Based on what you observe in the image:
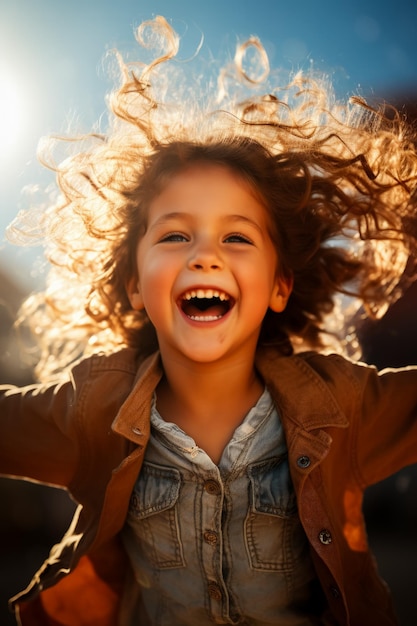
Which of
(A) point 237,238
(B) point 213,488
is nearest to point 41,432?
(B) point 213,488

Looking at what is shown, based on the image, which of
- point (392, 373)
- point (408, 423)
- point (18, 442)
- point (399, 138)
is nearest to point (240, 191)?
point (399, 138)

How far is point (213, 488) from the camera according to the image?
169cm

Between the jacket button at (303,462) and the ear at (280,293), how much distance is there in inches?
20.6

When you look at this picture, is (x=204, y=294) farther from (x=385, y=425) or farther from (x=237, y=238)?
(x=385, y=425)

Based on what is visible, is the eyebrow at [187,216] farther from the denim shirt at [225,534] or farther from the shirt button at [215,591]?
the shirt button at [215,591]

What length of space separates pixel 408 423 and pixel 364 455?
0.49 feet

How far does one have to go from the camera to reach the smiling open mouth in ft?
5.64

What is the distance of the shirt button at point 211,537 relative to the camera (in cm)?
167

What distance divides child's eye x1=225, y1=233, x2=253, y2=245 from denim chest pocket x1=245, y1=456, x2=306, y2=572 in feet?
1.99

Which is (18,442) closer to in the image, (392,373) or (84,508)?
(84,508)

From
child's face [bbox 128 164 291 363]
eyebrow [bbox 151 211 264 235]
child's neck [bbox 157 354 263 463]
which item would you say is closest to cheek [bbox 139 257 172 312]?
child's face [bbox 128 164 291 363]

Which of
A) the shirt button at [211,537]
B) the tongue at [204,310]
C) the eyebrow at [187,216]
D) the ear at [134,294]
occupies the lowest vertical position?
the shirt button at [211,537]

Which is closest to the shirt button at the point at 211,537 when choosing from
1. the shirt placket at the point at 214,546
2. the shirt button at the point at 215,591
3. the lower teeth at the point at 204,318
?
the shirt placket at the point at 214,546

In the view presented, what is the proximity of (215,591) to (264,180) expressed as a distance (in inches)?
45.5
